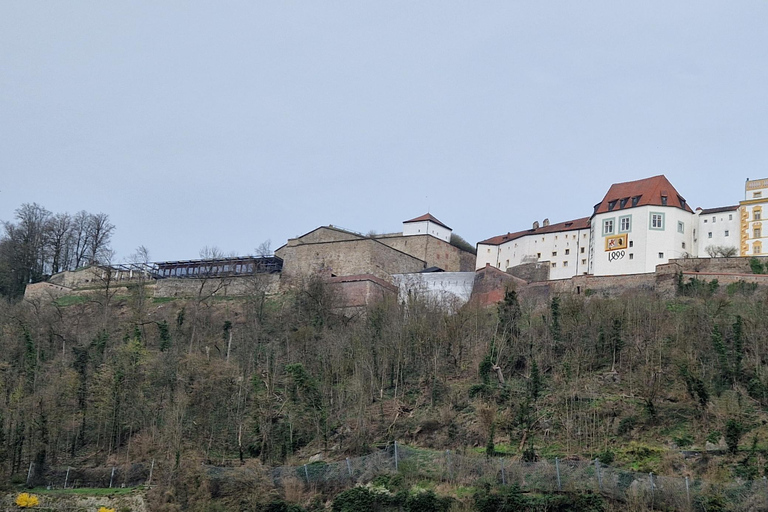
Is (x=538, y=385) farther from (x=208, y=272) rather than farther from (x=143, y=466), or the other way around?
(x=208, y=272)

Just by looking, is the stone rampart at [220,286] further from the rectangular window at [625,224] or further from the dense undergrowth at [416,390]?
the rectangular window at [625,224]

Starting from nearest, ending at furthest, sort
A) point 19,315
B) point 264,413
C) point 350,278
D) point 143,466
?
point 143,466
point 264,413
point 19,315
point 350,278

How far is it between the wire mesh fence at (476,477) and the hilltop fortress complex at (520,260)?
22863 mm

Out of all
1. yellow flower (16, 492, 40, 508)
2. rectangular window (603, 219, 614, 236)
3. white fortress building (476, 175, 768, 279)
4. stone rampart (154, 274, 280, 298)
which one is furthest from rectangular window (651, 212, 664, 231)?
yellow flower (16, 492, 40, 508)

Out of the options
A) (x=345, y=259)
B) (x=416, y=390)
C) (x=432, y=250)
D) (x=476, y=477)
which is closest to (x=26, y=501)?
(x=476, y=477)

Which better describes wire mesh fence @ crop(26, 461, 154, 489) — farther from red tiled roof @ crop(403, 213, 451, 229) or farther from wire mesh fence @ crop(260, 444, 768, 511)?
red tiled roof @ crop(403, 213, 451, 229)

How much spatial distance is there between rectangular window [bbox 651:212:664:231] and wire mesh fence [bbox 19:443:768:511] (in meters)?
28.8

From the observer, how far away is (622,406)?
39.8 metres

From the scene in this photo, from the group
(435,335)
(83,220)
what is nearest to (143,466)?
(435,335)

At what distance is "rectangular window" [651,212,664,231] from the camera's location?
61062 mm

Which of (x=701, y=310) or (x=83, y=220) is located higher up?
(x=83, y=220)

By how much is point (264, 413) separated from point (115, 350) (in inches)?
381

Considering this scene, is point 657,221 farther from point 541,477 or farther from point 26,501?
point 26,501

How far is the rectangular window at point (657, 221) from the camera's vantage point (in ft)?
200
